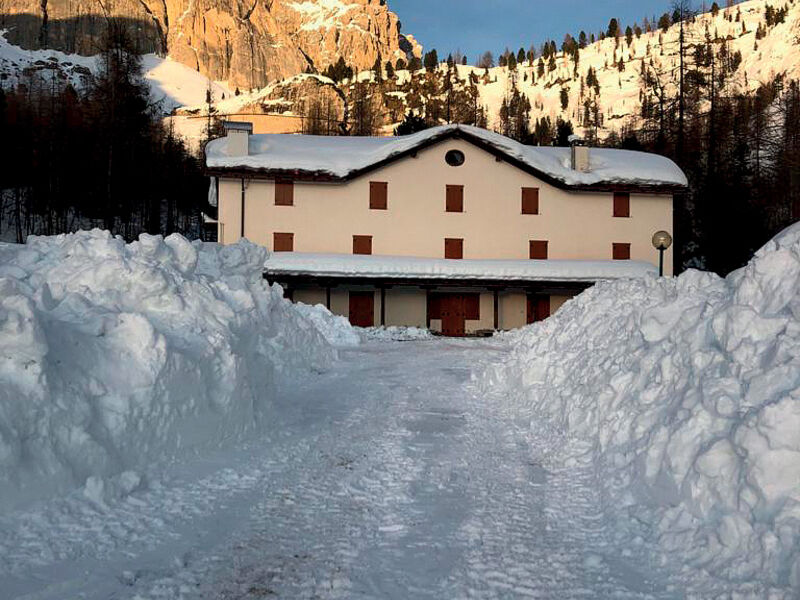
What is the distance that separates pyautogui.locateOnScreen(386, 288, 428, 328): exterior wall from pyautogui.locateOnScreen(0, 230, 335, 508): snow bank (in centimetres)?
1870

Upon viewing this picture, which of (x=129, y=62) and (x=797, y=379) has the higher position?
(x=129, y=62)

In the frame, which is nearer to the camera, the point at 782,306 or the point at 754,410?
the point at 754,410

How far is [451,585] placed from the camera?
3.84 meters

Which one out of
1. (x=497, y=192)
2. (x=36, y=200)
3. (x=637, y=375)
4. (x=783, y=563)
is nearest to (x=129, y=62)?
(x=36, y=200)

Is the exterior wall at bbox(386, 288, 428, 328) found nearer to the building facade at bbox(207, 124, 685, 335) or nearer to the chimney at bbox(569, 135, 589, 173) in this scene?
the building facade at bbox(207, 124, 685, 335)

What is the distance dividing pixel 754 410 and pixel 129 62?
43.2 meters

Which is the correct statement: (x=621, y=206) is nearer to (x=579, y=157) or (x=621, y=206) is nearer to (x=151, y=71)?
(x=579, y=157)

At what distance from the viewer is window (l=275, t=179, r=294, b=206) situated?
28.0 metres

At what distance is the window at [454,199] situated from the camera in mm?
29172

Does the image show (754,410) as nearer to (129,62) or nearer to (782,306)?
(782,306)

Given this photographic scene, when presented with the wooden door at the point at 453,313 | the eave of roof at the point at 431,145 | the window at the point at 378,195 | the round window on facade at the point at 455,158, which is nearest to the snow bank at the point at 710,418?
the wooden door at the point at 453,313

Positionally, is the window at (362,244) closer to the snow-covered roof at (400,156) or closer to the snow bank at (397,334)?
the snow-covered roof at (400,156)

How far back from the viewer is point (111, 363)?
590 centimetres

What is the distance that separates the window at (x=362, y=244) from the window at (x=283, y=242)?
2926 millimetres
